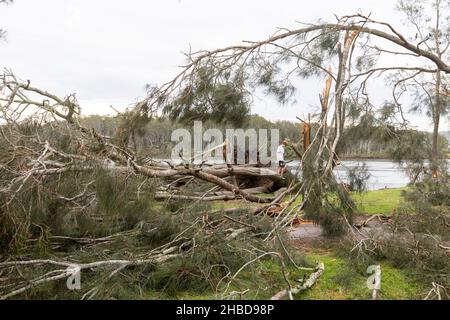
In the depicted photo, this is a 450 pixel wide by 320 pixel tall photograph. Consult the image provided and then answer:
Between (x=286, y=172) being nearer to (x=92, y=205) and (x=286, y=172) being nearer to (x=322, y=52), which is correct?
(x=322, y=52)

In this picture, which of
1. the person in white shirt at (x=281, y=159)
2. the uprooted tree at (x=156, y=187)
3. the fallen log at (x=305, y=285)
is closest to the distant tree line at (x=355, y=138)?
the uprooted tree at (x=156, y=187)

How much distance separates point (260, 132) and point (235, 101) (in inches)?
77.2

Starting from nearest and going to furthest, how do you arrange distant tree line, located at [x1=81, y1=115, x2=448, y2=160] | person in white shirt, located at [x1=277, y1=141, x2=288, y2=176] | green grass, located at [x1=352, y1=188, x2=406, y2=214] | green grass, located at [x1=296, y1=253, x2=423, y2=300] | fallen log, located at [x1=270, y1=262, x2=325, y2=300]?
fallen log, located at [x1=270, y1=262, x2=325, y2=300] < green grass, located at [x1=296, y1=253, x2=423, y2=300] < distant tree line, located at [x1=81, y1=115, x2=448, y2=160] < green grass, located at [x1=352, y1=188, x2=406, y2=214] < person in white shirt, located at [x1=277, y1=141, x2=288, y2=176]

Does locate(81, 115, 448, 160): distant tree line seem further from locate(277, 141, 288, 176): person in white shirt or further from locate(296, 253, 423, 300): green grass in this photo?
locate(296, 253, 423, 300): green grass

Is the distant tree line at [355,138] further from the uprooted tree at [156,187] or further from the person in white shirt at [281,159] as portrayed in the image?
the person in white shirt at [281,159]

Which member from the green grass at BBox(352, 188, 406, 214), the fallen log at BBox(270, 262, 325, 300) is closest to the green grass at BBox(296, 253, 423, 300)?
the fallen log at BBox(270, 262, 325, 300)

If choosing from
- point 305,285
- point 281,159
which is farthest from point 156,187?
point 281,159

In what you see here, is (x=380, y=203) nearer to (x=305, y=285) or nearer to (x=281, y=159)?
(x=281, y=159)

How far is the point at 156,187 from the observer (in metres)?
5.27

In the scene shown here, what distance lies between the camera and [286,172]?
33.9ft

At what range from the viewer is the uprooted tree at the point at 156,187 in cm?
413

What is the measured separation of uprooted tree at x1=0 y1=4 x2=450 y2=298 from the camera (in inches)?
163
